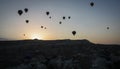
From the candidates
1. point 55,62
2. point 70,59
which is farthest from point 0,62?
point 70,59

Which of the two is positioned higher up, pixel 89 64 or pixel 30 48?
pixel 30 48

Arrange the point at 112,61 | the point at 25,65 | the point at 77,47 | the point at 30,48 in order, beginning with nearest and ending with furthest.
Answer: the point at 25,65, the point at 112,61, the point at 30,48, the point at 77,47

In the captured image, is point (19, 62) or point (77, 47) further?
point (77, 47)

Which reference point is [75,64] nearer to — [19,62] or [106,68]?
[106,68]

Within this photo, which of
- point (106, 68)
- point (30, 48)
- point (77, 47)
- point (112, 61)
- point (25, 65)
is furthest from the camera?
point (77, 47)

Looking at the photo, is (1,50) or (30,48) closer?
(1,50)

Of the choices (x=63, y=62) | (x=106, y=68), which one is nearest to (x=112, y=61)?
(x=106, y=68)

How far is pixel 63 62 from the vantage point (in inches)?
2382

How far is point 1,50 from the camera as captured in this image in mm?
68375

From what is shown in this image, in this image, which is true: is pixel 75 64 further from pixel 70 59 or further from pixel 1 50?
pixel 1 50

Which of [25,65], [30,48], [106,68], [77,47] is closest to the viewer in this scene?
[25,65]

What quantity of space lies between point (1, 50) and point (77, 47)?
2799 cm

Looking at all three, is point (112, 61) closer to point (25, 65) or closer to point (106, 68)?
point (106, 68)

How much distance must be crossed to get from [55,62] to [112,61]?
688 inches
